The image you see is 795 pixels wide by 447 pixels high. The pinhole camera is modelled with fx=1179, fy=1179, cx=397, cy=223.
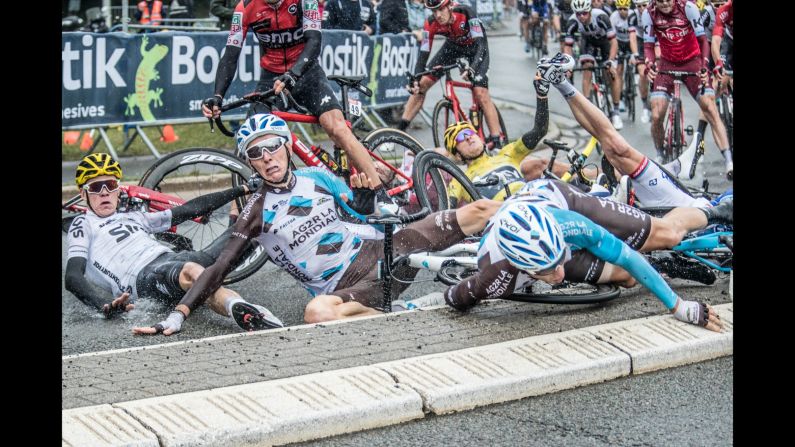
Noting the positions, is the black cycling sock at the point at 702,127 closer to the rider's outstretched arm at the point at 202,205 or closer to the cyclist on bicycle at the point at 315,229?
the cyclist on bicycle at the point at 315,229

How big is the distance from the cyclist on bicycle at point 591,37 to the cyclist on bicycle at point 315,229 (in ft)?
32.4

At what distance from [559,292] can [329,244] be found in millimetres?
1500

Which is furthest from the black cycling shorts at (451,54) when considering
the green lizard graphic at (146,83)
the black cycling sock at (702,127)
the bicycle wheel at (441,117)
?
the green lizard graphic at (146,83)

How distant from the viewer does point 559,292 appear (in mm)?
7340

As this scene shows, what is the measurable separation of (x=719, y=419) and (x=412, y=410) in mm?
1443

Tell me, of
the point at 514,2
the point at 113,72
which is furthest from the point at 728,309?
the point at 514,2

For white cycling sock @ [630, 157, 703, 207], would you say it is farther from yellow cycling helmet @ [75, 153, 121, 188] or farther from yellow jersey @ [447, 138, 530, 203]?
yellow cycling helmet @ [75, 153, 121, 188]

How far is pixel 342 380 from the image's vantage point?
570 cm

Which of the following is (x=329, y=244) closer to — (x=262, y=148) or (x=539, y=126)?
(x=262, y=148)

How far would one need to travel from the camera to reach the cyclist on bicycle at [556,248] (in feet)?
20.4

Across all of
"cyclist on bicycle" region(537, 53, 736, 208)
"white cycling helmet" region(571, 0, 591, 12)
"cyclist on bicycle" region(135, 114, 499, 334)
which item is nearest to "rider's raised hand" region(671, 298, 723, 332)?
"cyclist on bicycle" region(537, 53, 736, 208)
